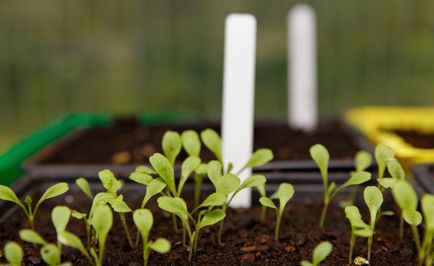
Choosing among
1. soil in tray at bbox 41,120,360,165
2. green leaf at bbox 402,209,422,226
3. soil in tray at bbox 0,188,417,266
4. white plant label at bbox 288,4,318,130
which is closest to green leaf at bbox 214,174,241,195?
soil in tray at bbox 0,188,417,266

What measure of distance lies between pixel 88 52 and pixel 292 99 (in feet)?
5.03

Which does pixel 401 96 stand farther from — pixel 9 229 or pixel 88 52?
pixel 9 229

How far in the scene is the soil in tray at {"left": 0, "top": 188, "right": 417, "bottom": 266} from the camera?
0.72 meters

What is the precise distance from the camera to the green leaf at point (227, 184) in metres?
0.69

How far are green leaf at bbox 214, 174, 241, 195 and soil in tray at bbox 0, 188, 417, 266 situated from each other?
105 millimetres

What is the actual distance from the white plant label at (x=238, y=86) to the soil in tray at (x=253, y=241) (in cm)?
11

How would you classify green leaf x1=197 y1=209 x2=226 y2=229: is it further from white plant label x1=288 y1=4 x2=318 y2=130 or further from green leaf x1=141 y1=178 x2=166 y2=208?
white plant label x1=288 y1=4 x2=318 y2=130

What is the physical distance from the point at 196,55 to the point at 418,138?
151 centimetres

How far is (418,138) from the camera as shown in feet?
4.72

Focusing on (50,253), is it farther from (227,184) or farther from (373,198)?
(373,198)

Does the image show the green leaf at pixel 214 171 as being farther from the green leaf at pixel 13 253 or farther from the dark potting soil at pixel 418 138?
the dark potting soil at pixel 418 138

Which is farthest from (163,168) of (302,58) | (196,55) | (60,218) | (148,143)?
(196,55)

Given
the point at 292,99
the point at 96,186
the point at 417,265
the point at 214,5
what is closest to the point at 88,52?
the point at 214,5

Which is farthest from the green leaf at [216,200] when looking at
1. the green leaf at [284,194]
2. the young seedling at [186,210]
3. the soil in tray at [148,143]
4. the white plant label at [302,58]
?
the white plant label at [302,58]
